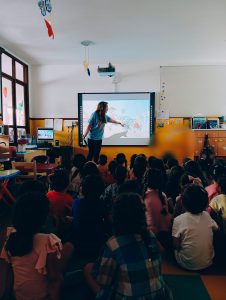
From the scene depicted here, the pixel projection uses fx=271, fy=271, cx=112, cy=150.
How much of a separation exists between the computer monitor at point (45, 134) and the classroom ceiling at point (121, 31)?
1.62 m

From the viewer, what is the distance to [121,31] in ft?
14.7

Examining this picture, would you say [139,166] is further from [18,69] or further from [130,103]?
[18,69]

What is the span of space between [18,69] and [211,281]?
5.88 meters

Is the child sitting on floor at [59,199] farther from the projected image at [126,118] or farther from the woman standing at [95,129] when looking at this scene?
the projected image at [126,118]

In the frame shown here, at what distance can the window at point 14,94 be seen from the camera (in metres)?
5.40

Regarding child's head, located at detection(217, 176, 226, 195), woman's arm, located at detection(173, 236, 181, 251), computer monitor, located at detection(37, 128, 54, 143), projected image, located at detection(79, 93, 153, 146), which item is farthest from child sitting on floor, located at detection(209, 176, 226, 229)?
computer monitor, located at detection(37, 128, 54, 143)

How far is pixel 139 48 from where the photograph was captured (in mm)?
5426

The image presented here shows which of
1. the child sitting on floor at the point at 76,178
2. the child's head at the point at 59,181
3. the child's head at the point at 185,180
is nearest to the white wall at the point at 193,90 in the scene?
the child sitting on floor at the point at 76,178

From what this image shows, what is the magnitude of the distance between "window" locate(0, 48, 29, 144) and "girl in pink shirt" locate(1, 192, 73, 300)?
162 inches

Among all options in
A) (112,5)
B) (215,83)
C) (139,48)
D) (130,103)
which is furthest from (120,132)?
(112,5)

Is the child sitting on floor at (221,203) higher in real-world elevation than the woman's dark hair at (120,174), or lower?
lower

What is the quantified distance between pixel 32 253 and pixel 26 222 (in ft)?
0.48

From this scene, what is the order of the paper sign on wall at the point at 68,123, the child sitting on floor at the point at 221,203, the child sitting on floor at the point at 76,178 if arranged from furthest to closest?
the paper sign on wall at the point at 68,123
the child sitting on floor at the point at 76,178
the child sitting on floor at the point at 221,203

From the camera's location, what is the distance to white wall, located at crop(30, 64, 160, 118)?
6.58m
